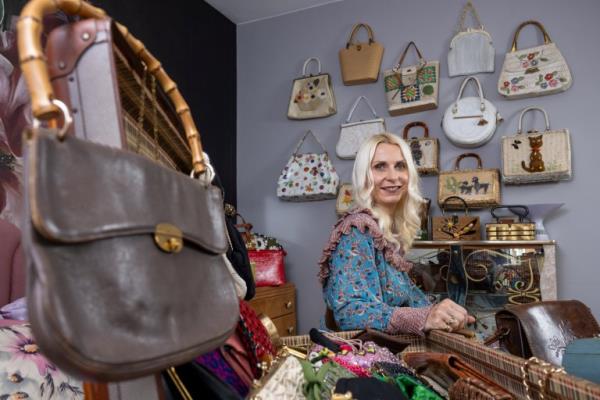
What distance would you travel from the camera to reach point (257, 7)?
3904 millimetres

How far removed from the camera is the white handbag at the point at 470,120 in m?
3.06

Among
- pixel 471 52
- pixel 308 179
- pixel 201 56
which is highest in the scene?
pixel 201 56

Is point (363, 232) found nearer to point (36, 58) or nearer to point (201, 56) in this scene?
point (36, 58)

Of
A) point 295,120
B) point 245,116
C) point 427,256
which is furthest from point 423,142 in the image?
point 245,116

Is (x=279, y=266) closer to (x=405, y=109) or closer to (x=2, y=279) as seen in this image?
(x=405, y=109)

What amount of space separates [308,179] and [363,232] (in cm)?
186

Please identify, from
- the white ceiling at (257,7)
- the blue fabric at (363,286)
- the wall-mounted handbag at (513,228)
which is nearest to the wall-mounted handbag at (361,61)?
the white ceiling at (257,7)

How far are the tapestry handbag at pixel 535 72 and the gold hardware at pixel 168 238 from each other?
3.05 m

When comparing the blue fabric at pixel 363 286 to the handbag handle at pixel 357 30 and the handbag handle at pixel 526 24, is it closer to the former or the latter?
the handbag handle at pixel 526 24

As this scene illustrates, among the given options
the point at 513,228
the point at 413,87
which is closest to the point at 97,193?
the point at 513,228

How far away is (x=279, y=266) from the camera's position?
11.4ft

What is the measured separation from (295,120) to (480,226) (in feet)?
5.61

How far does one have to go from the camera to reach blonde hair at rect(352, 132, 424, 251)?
6.35ft

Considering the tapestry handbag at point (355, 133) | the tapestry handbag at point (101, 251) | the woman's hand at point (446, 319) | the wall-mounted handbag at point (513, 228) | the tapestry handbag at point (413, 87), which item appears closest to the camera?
the tapestry handbag at point (101, 251)
